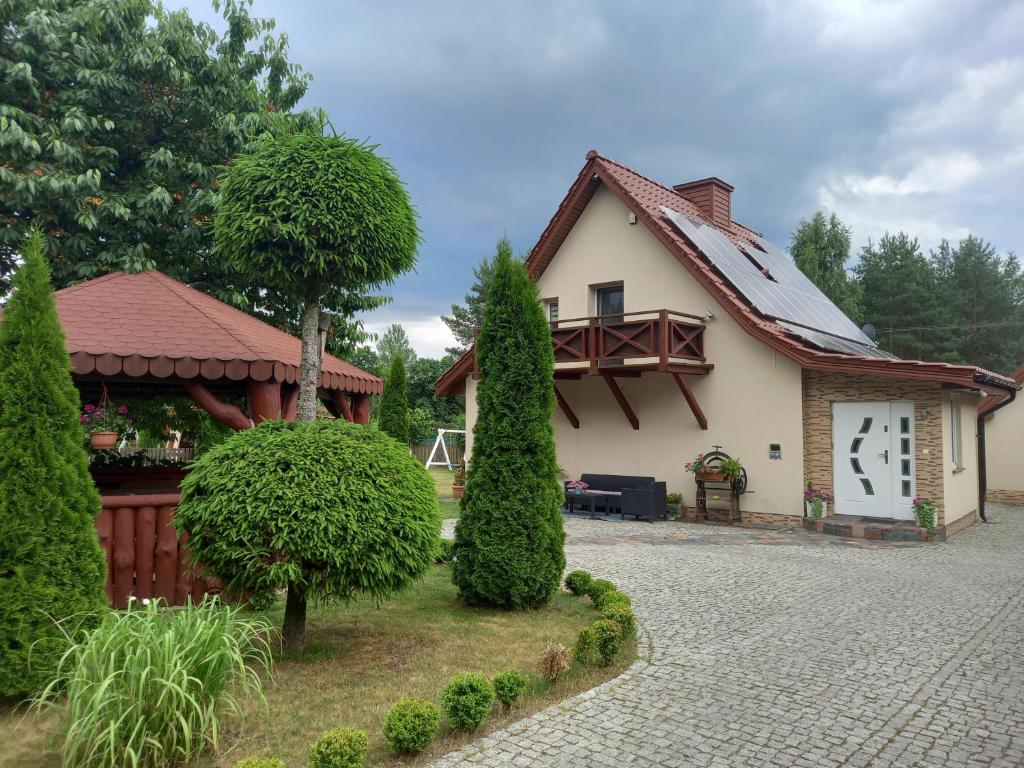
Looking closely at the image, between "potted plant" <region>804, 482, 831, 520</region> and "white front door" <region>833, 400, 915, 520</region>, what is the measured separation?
259mm

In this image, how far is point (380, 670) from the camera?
203 inches

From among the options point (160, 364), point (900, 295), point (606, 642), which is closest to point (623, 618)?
point (606, 642)

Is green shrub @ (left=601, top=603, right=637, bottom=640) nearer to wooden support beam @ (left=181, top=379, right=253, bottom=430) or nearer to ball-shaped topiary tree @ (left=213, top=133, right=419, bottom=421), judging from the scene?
ball-shaped topiary tree @ (left=213, top=133, right=419, bottom=421)

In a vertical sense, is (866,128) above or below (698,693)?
above

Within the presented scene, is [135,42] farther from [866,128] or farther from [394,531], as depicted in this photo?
[866,128]

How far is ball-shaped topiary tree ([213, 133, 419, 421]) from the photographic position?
6.04m

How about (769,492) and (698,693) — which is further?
(769,492)

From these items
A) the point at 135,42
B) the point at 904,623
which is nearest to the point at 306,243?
the point at 904,623

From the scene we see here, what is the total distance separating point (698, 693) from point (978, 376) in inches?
397

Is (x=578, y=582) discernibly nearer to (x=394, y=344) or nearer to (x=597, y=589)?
(x=597, y=589)

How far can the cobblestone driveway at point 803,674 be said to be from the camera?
3.92 meters

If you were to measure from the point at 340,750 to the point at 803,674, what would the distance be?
367 cm

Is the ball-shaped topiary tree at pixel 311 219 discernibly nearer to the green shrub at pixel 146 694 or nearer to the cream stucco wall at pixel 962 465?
the green shrub at pixel 146 694

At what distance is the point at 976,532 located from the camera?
13.5 m
